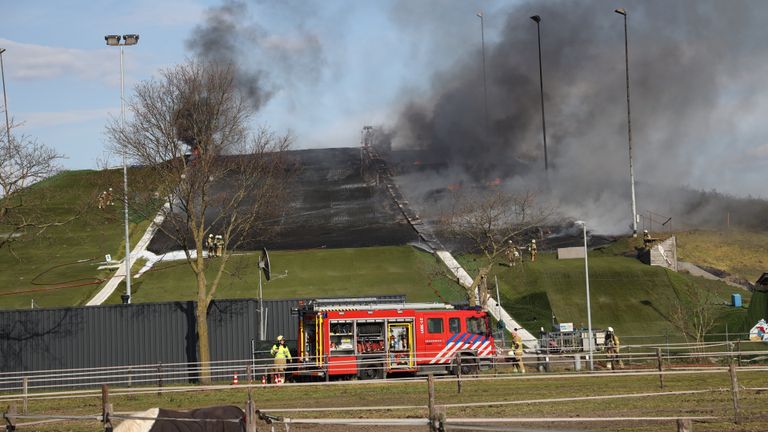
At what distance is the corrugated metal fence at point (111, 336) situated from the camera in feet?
138

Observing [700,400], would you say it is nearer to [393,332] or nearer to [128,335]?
[393,332]

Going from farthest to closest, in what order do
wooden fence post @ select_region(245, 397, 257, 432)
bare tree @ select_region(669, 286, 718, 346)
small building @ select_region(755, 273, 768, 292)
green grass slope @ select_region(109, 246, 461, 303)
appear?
green grass slope @ select_region(109, 246, 461, 303) → bare tree @ select_region(669, 286, 718, 346) → small building @ select_region(755, 273, 768, 292) → wooden fence post @ select_region(245, 397, 257, 432)

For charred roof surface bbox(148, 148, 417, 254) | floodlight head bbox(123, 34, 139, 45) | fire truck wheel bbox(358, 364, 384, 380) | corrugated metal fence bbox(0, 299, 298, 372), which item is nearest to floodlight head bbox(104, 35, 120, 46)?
floodlight head bbox(123, 34, 139, 45)

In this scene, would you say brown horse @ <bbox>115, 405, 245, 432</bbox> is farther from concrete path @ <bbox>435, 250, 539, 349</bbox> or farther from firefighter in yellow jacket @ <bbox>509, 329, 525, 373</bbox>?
concrete path @ <bbox>435, 250, 539, 349</bbox>

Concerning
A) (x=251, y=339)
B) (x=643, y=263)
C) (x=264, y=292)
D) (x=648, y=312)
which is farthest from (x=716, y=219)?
(x=251, y=339)

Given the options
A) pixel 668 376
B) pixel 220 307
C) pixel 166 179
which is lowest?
pixel 668 376

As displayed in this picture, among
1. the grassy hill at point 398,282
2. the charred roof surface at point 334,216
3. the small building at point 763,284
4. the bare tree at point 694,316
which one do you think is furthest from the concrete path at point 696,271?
the small building at point 763,284

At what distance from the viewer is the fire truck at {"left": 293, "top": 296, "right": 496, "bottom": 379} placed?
34.6m

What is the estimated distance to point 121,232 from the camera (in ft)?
241

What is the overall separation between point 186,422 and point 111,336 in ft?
101

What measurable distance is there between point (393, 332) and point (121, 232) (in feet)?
142

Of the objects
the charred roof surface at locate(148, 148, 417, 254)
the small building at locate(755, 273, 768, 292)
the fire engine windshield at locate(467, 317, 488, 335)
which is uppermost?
the charred roof surface at locate(148, 148, 417, 254)

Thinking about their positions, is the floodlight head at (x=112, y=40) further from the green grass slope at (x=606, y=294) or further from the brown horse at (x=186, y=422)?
the brown horse at (x=186, y=422)

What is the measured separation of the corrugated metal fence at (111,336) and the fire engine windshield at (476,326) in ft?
35.0
